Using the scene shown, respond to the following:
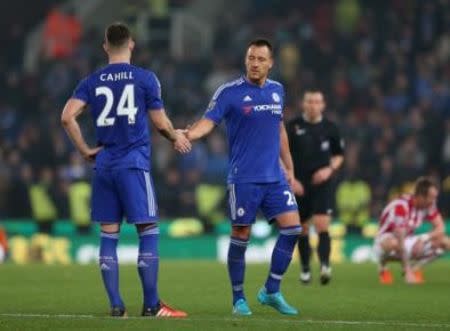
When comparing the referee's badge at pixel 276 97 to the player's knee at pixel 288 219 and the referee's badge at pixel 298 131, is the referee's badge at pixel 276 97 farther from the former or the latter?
the referee's badge at pixel 298 131

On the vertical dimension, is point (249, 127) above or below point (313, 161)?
above

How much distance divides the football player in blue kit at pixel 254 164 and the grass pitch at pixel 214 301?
1.15 feet

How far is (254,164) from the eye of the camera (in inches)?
466

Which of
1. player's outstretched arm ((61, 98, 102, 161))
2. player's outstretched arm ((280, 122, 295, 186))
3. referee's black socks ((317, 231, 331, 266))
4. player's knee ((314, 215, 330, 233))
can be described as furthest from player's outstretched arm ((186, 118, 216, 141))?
player's knee ((314, 215, 330, 233))

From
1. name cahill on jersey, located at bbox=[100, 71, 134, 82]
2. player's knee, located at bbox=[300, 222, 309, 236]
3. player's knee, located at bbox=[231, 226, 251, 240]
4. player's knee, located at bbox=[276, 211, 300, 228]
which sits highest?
name cahill on jersey, located at bbox=[100, 71, 134, 82]

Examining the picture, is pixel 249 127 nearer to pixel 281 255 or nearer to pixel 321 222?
pixel 281 255

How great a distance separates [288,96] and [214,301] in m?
14.1

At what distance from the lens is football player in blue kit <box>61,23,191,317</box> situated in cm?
1130

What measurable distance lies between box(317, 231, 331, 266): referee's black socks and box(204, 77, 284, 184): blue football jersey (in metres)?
4.35

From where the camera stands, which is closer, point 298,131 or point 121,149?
point 121,149

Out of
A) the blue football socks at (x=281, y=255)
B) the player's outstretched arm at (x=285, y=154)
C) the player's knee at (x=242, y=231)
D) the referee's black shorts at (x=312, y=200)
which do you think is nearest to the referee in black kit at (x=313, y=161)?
the referee's black shorts at (x=312, y=200)

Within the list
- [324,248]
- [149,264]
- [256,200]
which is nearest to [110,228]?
[149,264]

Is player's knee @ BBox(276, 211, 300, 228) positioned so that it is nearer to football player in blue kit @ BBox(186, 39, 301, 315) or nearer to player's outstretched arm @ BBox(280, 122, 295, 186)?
football player in blue kit @ BBox(186, 39, 301, 315)

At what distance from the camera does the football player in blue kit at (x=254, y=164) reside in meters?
11.8
